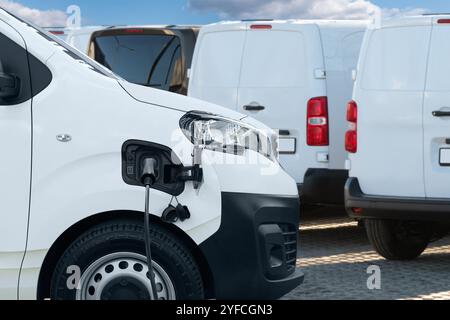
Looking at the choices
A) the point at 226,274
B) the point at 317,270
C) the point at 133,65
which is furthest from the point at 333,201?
the point at 226,274

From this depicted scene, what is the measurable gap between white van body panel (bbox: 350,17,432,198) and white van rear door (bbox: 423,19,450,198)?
0.15 ft

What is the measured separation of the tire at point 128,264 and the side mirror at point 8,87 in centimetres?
78

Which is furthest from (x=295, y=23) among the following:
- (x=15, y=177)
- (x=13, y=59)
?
(x=15, y=177)

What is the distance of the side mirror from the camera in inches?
199

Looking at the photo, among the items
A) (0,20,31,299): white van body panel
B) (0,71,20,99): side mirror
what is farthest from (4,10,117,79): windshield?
(0,20,31,299): white van body panel

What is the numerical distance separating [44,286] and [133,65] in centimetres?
712

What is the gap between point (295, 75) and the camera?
9578 mm

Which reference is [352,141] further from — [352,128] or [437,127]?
[437,127]

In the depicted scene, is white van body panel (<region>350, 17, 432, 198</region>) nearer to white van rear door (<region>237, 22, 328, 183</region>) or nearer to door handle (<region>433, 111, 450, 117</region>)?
door handle (<region>433, 111, 450, 117</region>)

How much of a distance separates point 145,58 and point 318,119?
10.8 feet
